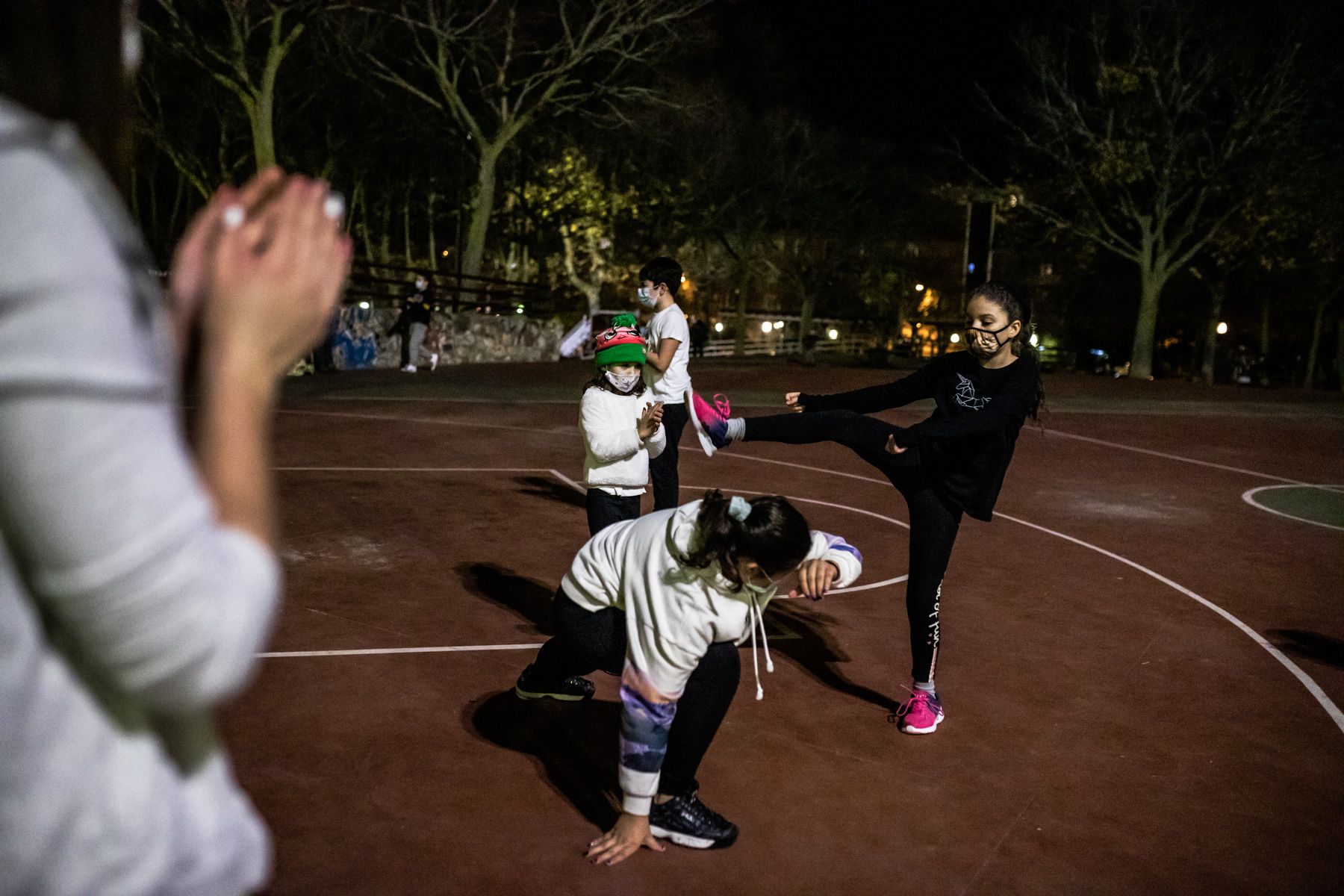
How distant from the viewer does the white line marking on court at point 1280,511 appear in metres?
11.7

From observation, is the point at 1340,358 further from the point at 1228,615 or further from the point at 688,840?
the point at 688,840

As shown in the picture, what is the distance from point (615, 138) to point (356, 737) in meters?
36.5

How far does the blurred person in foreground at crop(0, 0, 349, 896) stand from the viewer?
0.88 meters

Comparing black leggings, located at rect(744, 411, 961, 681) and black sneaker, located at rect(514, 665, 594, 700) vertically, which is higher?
black leggings, located at rect(744, 411, 961, 681)

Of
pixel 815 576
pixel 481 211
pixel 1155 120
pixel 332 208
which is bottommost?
pixel 815 576

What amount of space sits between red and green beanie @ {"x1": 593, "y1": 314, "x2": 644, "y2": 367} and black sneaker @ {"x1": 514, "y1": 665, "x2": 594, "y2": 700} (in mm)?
1856

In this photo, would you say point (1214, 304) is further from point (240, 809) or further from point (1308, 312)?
point (240, 809)

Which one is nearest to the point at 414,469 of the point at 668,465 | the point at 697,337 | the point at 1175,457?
the point at 668,465

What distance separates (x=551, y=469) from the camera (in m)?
12.4

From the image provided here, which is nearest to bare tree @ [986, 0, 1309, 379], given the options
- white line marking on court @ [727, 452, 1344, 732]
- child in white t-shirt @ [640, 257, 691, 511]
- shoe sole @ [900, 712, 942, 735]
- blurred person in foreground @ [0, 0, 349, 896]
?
white line marking on court @ [727, 452, 1344, 732]

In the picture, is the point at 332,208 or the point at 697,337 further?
the point at 697,337

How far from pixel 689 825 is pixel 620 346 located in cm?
Result: 307

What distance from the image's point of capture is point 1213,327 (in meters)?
43.2

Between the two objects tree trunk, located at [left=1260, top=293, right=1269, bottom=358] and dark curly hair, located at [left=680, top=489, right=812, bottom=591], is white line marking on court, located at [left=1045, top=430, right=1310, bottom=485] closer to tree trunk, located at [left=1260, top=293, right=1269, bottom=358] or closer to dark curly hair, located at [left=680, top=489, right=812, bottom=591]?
dark curly hair, located at [left=680, top=489, right=812, bottom=591]
